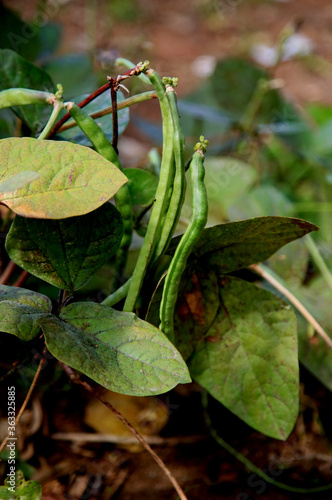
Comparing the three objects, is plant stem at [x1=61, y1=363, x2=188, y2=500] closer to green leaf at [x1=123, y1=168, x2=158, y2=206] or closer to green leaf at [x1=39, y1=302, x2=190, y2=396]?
green leaf at [x1=39, y1=302, x2=190, y2=396]

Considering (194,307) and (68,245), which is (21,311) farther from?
(194,307)

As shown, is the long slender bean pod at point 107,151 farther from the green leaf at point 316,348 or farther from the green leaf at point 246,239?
the green leaf at point 316,348

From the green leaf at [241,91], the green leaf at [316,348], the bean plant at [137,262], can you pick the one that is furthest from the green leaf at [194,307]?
the green leaf at [241,91]

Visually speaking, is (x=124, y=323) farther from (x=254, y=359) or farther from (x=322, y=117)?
(x=322, y=117)

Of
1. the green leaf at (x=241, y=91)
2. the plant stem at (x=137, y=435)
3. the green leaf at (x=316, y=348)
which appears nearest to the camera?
the plant stem at (x=137, y=435)

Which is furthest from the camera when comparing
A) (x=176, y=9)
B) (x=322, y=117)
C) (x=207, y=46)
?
(x=176, y=9)

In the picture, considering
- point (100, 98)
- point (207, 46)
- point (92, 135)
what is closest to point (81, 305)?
point (92, 135)
